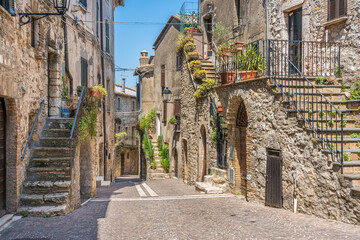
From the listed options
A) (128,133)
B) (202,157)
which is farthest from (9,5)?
(128,133)

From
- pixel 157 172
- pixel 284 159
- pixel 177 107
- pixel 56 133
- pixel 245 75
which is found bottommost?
pixel 157 172

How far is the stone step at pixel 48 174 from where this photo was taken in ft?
→ 26.6

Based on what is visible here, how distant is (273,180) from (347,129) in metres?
2.25

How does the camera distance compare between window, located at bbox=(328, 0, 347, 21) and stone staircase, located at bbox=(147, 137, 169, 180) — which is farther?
stone staircase, located at bbox=(147, 137, 169, 180)

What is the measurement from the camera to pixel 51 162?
8477mm

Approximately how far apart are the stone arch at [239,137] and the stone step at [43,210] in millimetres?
5790

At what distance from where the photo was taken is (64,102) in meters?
11.5

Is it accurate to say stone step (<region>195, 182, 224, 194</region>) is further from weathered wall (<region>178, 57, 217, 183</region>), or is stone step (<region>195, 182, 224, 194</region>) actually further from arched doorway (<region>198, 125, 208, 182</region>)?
arched doorway (<region>198, 125, 208, 182</region>)

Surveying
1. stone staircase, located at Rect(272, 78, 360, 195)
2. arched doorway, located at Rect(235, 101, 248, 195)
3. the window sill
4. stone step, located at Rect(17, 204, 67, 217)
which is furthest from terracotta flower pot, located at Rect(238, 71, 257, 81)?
stone step, located at Rect(17, 204, 67, 217)

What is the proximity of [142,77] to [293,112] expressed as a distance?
23.5m

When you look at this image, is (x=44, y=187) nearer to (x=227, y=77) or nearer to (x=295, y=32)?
(x=227, y=77)

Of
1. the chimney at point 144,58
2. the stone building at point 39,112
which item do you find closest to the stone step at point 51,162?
the stone building at point 39,112

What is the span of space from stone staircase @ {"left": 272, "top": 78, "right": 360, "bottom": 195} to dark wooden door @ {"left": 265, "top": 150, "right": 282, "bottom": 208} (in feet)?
4.32

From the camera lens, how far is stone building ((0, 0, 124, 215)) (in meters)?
7.34
